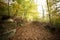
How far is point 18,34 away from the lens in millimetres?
2555

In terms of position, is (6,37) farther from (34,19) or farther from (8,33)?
(34,19)

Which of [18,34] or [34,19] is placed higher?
[34,19]

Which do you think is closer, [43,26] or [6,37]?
[6,37]

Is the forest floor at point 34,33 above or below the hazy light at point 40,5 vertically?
below

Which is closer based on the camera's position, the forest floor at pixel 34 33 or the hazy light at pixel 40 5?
the forest floor at pixel 34 33

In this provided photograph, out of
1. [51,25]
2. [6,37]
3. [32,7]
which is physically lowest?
[6,37]

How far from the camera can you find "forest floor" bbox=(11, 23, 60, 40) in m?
2.57

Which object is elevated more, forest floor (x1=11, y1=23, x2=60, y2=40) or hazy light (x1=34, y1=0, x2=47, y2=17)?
hazy light (x1=34, y1=0, x2=47, y2=17)

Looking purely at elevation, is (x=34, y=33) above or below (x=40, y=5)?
below

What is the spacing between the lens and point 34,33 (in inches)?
104

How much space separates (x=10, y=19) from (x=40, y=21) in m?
0.55

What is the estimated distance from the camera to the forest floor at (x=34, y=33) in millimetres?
2568

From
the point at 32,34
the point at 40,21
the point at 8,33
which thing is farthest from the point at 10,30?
the point at 40,21

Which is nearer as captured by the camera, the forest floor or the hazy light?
the forest floor
